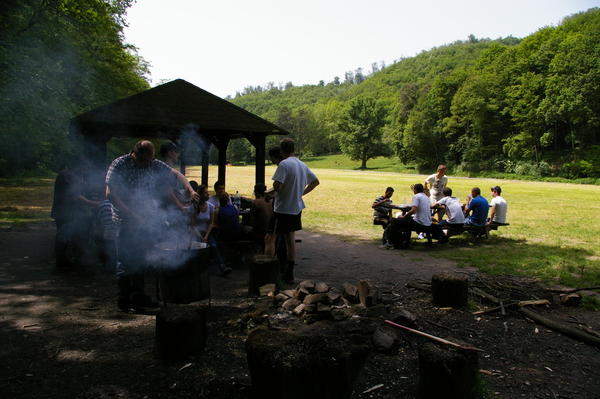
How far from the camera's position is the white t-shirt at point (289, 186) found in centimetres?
527

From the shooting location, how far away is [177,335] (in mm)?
3137

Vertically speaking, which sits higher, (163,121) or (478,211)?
(163,121)

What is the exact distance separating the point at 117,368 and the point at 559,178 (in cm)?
4583

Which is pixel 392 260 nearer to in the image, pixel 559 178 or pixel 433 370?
pixel 433 370

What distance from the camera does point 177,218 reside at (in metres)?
4.74

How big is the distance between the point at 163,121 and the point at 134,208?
3.48 m

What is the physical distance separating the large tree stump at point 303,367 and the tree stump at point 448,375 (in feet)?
1.56

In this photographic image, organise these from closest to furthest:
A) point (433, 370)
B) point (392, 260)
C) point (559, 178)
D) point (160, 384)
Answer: point (433, 370), point (160, 384), point (392, 260), point (559, 178)

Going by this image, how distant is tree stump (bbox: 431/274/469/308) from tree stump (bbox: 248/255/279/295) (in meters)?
1.95

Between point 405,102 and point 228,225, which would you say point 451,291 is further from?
point 405,102

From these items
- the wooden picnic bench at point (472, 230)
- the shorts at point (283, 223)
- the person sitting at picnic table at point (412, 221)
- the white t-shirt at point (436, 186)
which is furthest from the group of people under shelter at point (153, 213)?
the white t-shirt at point (436, 186)

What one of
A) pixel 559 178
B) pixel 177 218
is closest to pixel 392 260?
pixel 177 218

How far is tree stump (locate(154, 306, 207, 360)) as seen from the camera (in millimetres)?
3123

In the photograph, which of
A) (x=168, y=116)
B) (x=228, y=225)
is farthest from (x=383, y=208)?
(x=168, y=116)
